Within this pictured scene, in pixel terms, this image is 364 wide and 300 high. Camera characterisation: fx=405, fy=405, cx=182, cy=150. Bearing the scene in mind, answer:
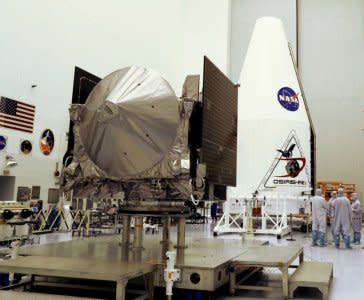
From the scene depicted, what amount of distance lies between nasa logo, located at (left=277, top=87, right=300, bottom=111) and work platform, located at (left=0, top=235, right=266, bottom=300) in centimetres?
827

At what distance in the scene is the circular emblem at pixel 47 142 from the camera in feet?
38.8

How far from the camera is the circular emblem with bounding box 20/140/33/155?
11047mm

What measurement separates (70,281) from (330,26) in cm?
1905

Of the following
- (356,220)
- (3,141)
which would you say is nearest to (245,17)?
(356,220)

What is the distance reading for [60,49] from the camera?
40.9 feet

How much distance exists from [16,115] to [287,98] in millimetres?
7797

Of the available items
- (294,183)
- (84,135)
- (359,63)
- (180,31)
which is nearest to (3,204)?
(84,135)

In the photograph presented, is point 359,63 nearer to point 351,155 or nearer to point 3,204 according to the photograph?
point 351,155

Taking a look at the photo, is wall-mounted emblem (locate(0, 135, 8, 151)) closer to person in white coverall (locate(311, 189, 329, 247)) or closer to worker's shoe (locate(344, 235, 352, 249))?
person in white coverall (locate(311, 189, 329, 247))

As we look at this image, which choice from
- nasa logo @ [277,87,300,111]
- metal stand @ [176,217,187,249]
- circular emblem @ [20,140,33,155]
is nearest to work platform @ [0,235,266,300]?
metal stand @ [176,217,187,249]

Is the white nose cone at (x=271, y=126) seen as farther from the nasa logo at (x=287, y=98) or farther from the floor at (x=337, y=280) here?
the floor at (x=337, y=280)

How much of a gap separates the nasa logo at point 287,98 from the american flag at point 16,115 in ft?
23.9

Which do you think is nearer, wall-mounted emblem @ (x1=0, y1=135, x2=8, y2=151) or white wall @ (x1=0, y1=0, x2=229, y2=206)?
wall-mounted emblem @ (x1=0, y1=135, x2=8, y2=151)

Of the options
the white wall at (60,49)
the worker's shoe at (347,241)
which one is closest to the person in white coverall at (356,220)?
the worker's shoe at (347,241)
